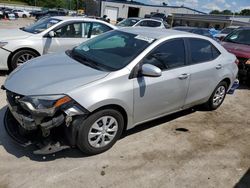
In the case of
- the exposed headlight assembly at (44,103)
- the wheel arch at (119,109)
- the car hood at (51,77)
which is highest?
the car hood at (51,77)

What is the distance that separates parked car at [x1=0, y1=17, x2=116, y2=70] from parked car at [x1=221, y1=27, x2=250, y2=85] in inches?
149

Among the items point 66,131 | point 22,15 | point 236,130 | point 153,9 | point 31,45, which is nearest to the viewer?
point 66,131

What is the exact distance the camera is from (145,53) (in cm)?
360

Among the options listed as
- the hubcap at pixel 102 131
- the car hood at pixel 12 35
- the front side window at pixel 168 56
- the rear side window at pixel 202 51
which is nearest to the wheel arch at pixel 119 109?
the hubcap at pixel 102 131

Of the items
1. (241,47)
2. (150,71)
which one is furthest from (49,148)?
(241,47)

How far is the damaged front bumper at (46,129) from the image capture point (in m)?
2.95

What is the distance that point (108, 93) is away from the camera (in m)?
3.19

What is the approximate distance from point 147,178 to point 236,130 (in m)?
2.38

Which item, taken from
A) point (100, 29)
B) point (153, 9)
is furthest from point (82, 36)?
point (153, 9)

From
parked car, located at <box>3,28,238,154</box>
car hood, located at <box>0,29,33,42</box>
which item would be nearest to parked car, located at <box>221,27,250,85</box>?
parked car, located at <box>3,28,238,154</box>

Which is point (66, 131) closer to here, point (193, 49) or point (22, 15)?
point (193, 49)

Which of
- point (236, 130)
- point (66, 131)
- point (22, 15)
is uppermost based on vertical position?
point (66, 131)

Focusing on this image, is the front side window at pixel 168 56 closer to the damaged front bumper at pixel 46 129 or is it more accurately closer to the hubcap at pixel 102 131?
the hubcap at pixel 102 131

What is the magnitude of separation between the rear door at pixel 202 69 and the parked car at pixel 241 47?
2442mm
